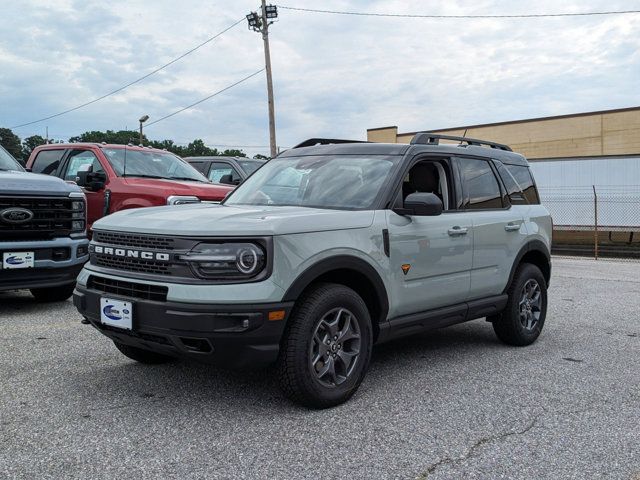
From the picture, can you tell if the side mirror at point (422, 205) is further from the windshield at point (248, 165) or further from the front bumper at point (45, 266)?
the windshield at point (248, 165)

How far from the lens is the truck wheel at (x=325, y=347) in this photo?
3604mm

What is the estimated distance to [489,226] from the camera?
523cm

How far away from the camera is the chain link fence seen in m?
19.6

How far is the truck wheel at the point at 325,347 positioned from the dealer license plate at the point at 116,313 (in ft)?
3.09

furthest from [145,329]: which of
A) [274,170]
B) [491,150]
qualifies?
[491,150]

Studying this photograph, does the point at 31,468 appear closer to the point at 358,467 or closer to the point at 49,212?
the point at 358,467

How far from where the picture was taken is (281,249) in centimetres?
354

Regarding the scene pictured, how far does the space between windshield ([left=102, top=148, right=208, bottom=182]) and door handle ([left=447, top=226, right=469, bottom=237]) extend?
518 centimetres

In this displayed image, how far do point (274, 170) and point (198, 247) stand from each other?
1817 mm

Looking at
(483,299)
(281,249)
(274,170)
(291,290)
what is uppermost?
(274,170)

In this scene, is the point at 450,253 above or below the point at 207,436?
above

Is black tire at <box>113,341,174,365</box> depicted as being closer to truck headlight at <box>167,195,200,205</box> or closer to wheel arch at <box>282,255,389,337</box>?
wheel arch at <box>282,255,389,337</box>

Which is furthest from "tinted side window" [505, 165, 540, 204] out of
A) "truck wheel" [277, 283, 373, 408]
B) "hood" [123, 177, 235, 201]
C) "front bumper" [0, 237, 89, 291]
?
"front bumper" [0, 237, 89, 291]

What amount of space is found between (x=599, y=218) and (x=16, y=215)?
18590mm
